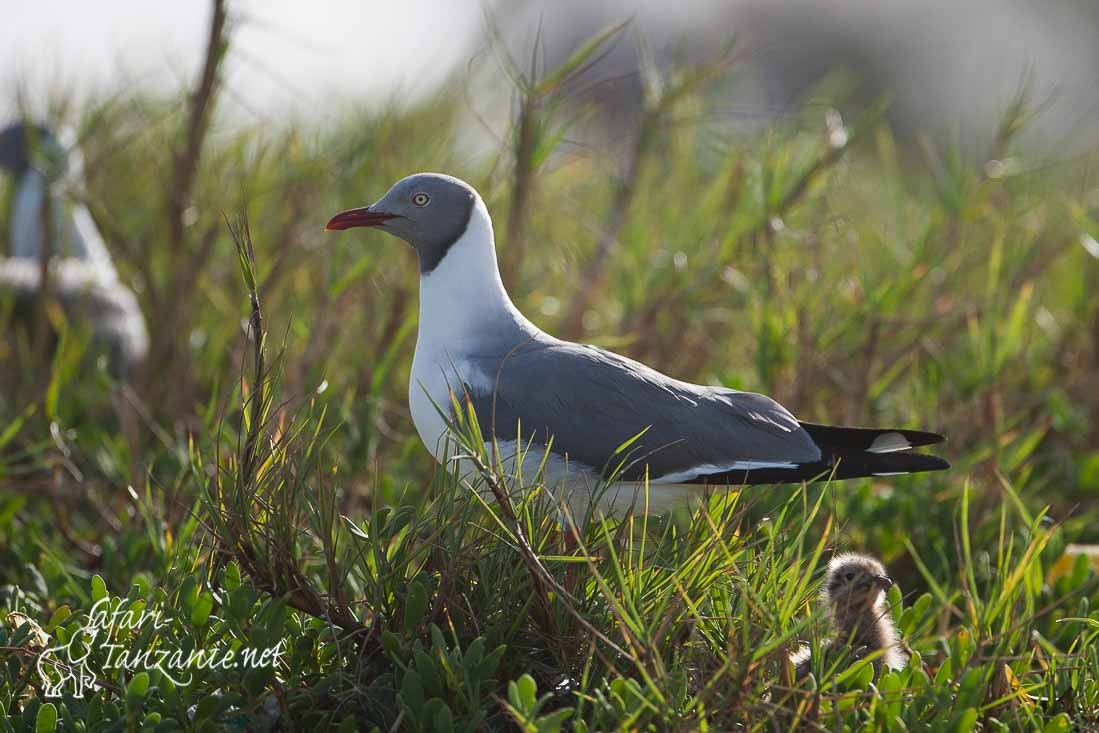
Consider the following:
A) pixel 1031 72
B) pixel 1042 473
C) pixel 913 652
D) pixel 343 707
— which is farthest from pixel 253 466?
pixel 1031 72

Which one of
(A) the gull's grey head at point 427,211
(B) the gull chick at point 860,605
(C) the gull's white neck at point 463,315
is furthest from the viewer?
(A) the gull's grey head at point 427,211

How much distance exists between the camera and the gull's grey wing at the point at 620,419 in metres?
2.96

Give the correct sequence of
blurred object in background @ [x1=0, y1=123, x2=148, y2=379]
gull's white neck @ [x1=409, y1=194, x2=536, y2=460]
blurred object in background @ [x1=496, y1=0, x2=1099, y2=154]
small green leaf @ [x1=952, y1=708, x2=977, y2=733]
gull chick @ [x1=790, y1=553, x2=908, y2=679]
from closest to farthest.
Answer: small green leaf @ [x1=952, y1=708, x2=977, y2=733] < gull chick @ [x1=790, y1=553, x2=908, y2=679] < gull's white neck @ [x1=409, y1=194, x2=536, y2=460] < blurred object in background @ [x1=0, y1=123, x2=148, y2=379] < blurred object in background @ [x1=496, y1=0, x2=1099, y2=154]

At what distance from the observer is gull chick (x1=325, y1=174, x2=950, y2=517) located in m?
2.96

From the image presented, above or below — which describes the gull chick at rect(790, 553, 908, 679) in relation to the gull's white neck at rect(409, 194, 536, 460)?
below

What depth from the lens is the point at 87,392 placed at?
4652mm

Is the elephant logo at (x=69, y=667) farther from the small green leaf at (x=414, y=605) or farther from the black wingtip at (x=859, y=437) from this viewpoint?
the black wingtip at (x=859, y=437)

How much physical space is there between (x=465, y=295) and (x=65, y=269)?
2881mm

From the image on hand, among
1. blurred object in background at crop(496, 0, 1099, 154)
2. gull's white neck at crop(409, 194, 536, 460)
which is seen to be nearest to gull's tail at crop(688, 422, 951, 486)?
gull's white neck at crop(409, 194, 536, 460)

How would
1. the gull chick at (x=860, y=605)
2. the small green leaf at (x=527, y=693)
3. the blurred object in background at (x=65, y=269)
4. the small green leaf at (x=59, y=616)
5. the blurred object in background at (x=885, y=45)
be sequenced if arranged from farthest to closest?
the blurred object in background at (x=885, y=45), the blurred object in background at (x=65, y=269), the gull chick at (x=860, y=605), the small green leaf at (x=59, y=616), the small green leaf at (x=527, y=693)

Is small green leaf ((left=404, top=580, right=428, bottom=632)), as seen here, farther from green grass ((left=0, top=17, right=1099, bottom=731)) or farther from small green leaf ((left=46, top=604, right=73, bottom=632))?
small green leaf ((left=46, top=604, right=73, bottom=632))

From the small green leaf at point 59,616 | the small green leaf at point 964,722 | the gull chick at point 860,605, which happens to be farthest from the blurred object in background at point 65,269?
the small green leaf at point 964,722

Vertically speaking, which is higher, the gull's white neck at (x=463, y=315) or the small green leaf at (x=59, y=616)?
the gull's white neck at (x=463, y=315)

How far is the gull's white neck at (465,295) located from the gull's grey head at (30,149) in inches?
77.1
